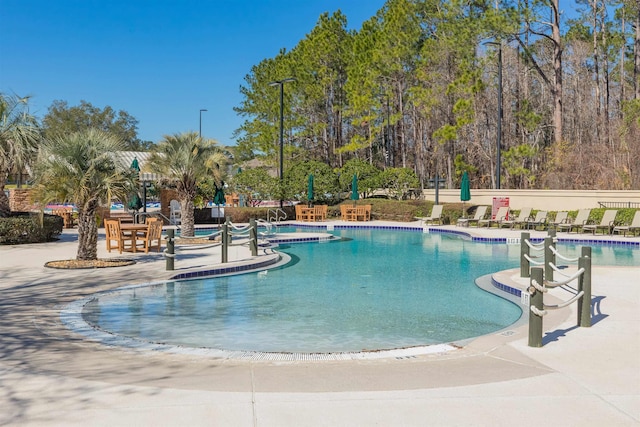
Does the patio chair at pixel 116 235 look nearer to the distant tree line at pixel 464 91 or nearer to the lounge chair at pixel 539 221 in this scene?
the lounge chair at pixel 539 221

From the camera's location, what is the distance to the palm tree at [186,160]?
16.9 metres

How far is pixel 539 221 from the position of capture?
22953 mm

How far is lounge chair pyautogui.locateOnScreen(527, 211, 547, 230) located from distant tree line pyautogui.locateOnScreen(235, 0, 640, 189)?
6.60 metres

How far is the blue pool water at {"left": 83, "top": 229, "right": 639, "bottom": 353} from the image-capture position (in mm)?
7199

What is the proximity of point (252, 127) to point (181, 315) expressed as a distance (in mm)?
34863

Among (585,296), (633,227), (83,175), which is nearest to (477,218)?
(633,227)

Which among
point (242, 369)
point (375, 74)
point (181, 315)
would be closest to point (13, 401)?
point (242, 369)

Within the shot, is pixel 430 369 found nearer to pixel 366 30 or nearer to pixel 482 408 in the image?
pixel 482 408

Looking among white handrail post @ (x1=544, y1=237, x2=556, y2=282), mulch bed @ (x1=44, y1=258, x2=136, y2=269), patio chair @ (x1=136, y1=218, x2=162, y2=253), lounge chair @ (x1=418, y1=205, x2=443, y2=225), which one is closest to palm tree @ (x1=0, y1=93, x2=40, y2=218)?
patio chair @ (x1=136, y1=218, x2=162, y2=253)

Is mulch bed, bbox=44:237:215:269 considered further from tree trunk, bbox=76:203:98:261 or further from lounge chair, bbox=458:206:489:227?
lounge chair, bbox=458:206:489:227

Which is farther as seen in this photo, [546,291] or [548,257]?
[548,257]

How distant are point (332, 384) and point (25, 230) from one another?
1482 centimetres

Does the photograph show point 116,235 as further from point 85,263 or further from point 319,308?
point 319,308

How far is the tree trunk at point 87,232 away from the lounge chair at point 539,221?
1719 cm
